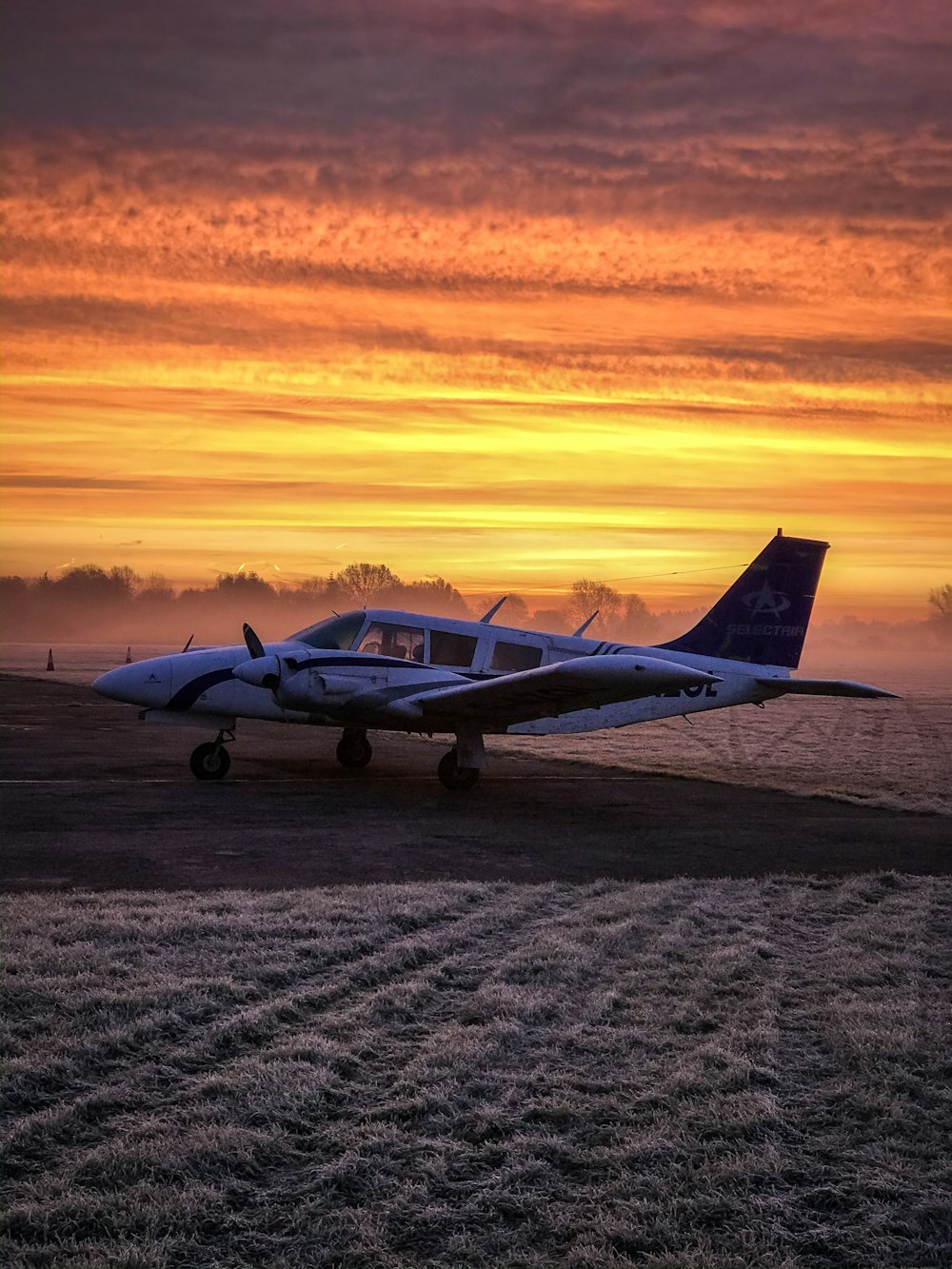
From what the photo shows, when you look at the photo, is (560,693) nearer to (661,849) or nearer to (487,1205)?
(661,849)

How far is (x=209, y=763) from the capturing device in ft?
58.1

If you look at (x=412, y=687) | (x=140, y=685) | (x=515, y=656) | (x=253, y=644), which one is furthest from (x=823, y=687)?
(x=140, y=685)

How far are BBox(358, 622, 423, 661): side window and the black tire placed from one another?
253 cm

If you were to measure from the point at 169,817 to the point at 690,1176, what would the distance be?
407 inches

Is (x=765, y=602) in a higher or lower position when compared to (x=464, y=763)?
higher

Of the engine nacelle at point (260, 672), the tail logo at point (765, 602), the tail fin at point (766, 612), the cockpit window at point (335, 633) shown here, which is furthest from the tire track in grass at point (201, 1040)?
the tail logo at point (765, 602)

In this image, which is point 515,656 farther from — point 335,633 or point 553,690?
point 335,633

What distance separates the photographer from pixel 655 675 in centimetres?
1422

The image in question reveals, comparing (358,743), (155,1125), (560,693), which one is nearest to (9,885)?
(155,1125)

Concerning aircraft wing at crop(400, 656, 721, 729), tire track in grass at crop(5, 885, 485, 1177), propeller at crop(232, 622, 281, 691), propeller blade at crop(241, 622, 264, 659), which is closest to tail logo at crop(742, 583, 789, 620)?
aircraft wing at crop(400, 656, 721, 729)

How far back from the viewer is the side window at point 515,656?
61.1 ft

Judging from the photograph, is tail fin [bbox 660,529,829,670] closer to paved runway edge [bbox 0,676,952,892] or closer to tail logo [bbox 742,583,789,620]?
tail logo [bbox 742,583,789,620]

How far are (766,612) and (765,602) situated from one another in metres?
0.19

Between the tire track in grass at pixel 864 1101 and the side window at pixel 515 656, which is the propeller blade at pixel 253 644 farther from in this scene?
the tire track in grass at pixel 864 1101
